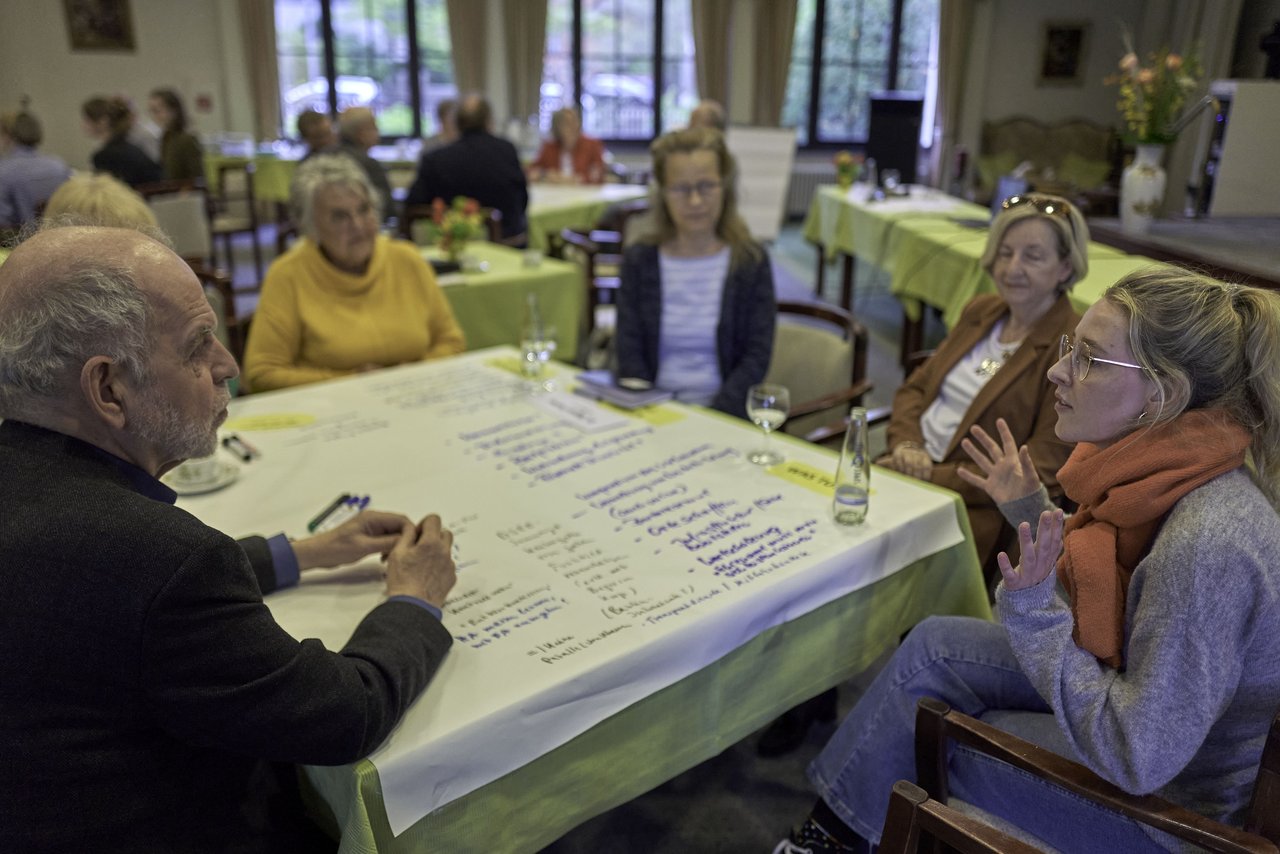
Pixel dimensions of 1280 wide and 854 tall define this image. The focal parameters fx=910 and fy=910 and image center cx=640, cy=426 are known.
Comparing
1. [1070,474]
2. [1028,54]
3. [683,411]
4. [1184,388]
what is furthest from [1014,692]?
[1028,54]

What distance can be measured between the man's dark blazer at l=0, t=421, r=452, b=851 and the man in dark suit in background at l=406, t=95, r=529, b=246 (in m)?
4.33

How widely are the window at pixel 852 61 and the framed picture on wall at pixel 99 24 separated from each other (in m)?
6.63

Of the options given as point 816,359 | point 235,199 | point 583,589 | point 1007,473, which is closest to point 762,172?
point 235,199

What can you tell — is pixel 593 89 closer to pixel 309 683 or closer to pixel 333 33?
pixel 333 33

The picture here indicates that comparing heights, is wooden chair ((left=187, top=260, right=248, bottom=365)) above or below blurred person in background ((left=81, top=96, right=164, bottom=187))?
below

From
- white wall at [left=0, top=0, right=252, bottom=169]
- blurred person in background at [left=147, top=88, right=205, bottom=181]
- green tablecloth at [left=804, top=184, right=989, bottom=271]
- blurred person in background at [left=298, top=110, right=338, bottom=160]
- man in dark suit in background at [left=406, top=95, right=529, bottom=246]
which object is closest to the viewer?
man in dark suit in background at [left=406, top=95, right=529, bottom=246]

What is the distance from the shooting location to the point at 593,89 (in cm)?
998

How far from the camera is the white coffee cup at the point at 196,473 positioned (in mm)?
1666

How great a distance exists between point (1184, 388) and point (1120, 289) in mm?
151

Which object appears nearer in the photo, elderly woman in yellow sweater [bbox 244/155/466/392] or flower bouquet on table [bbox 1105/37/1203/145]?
elderly woman in yellow sweater [bbox 244/155/466/392]

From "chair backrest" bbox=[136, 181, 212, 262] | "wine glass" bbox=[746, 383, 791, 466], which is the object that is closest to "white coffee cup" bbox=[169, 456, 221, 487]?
"wine glass" bbox=[746, 383, 791, 466]

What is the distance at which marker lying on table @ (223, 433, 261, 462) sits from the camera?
1.80m

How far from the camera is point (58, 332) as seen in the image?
926 millimetres

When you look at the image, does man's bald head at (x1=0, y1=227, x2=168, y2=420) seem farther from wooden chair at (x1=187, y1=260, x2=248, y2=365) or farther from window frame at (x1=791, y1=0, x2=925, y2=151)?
window frame at (x1=791, y1=0, x2=925, y2=151)
